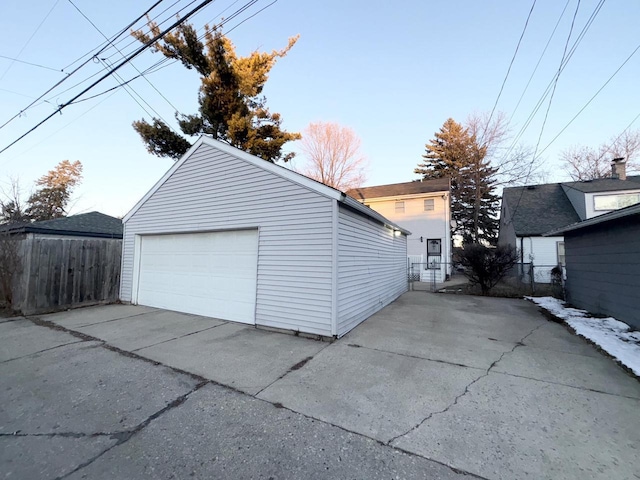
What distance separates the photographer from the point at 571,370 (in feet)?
12.6

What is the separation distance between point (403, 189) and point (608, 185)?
1055 centimetres

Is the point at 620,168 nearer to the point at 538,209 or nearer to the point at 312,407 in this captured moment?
the point at 538,209

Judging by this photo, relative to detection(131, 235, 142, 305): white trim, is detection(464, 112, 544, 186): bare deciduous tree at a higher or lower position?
higher

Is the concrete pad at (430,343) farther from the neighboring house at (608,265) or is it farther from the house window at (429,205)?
the house window at (429,205)

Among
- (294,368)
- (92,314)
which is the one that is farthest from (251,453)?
(92,314)

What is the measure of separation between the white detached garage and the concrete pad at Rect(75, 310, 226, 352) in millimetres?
495

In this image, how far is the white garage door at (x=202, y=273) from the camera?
6.32 meters

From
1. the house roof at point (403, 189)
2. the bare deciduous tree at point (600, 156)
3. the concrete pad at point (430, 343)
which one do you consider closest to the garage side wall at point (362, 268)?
the concrete pad at point (430, 343)

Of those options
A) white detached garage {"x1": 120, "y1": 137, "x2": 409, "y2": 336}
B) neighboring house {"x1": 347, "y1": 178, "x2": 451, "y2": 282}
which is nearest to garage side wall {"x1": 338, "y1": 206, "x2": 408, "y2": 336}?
white detached garage {"x1": 120, "y1": 137, "x2": 409, "y2": 336}

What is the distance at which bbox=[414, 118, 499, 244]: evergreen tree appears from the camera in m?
26.1

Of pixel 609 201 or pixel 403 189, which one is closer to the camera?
pixel 609 201

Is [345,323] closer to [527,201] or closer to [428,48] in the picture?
[428,48]

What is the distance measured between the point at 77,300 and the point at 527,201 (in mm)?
22465

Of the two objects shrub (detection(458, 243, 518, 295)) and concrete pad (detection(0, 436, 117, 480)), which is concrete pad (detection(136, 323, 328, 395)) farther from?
shrub (detection(458, 243, 518, 295))
